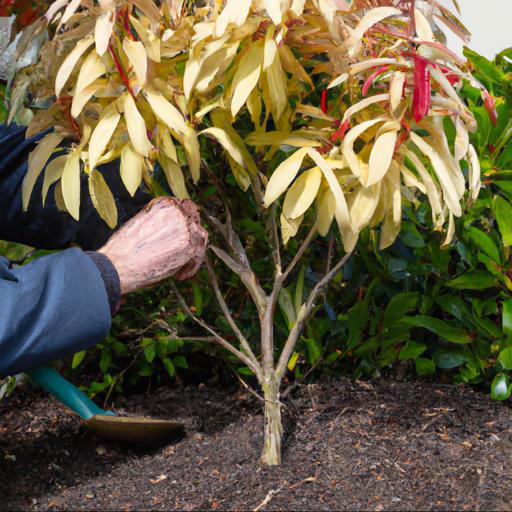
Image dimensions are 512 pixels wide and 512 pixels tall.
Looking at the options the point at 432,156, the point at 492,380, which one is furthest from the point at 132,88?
the point at 492,380

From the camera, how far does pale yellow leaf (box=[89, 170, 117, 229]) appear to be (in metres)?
1.37

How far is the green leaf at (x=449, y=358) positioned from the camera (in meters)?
1.91

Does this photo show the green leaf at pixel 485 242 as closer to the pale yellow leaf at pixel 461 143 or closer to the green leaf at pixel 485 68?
the green leaf at pixel 485 68

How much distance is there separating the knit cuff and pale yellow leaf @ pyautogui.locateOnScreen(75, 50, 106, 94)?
307 millimetres

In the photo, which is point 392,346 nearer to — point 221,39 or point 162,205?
point 162,205

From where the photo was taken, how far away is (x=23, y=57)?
1458mm

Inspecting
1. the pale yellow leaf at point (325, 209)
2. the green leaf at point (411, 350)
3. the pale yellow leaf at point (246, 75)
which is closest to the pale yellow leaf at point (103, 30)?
the pale yellow leaf at point (246, 75)

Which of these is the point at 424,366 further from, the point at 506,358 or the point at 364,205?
the point at 364,205

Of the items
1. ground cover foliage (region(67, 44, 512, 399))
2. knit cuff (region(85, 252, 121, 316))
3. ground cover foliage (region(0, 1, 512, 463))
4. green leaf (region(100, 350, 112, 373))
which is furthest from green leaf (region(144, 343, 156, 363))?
knit cuff (region(85, 252, 121, 316))

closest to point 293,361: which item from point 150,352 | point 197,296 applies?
point 197,296

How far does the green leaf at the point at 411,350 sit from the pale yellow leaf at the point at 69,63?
1.12m

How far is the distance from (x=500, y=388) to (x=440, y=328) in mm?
204

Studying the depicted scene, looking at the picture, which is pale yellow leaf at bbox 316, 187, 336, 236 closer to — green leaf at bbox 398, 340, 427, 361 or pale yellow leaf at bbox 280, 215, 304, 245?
pale yellow leaf at bbox 280, 215, 304, 245

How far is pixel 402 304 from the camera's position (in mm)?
1880
